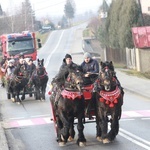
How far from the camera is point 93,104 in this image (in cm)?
1241

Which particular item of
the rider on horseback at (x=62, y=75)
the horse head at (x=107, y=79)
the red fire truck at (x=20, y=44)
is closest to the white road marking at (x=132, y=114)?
the rider on horseback at (x=62, y=75)

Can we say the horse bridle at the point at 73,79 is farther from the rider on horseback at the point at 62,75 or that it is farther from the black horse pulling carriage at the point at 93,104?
the rider on horseback at the point at 62,75

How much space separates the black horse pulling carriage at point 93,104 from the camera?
1162cm

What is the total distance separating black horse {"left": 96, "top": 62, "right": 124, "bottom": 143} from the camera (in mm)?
11539

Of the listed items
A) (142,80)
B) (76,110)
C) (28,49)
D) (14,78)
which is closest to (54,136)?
(76,110)

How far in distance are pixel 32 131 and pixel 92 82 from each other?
3.12m

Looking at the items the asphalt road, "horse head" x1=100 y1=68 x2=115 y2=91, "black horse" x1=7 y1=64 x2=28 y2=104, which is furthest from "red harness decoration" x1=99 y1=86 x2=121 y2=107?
"black horse" x1=7 y1=64 x2=28 y2=104

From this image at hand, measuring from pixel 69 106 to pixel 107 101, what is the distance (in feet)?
2.74

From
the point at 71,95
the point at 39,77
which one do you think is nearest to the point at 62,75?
the point at 71,95

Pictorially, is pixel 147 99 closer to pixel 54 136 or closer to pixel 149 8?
pixel 54 136

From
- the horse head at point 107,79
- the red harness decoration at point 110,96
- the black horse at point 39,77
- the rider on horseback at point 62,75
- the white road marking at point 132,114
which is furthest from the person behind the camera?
the black horse at point 39,77

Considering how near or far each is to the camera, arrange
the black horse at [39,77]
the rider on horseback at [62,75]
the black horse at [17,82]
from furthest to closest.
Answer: the black horse at [39,77], the black horse at [17,82], the rider on horseback at [62,75]

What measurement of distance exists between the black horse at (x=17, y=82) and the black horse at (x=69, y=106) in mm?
10146

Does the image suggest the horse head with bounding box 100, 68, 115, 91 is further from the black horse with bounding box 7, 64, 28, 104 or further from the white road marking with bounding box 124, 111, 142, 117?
the black horse with bounding box 7, 64, 28, 104
